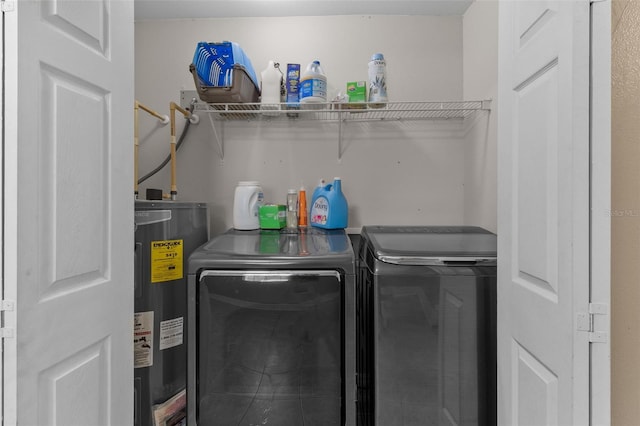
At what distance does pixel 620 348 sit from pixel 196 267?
1.52 metres

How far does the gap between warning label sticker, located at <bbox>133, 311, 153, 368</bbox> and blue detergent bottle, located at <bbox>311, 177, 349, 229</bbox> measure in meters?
1.12

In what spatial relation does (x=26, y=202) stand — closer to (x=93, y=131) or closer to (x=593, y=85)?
(x=93, y=131)

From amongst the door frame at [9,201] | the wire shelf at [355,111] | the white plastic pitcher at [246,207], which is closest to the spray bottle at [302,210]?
the white plastic pitcher at [246,207]

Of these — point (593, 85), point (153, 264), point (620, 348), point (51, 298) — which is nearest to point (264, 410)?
point (153, 264)

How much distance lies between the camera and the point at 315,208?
7.23 ft

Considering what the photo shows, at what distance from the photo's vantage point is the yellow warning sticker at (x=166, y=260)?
166 centimetres

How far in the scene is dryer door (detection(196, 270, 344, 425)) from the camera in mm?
1479

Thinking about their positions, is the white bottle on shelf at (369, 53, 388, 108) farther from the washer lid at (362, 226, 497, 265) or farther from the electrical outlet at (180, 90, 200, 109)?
the electrical outlet at (180, 90, 200, 109)

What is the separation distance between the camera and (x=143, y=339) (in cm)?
164

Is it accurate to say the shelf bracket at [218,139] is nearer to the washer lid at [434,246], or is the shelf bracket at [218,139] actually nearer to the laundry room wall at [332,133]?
the laundry room wall at [332,133]

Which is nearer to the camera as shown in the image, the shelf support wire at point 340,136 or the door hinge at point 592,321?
the door hinge at point 592,321

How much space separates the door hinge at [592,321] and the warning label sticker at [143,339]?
5.77 ft

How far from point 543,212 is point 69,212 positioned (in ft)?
4.80

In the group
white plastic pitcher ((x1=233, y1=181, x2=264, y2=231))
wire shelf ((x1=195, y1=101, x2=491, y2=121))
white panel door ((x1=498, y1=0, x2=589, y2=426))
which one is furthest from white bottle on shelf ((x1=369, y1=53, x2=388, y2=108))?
white plastic pitcher ((x1=233, y1=181, x2=264, y2=231))
